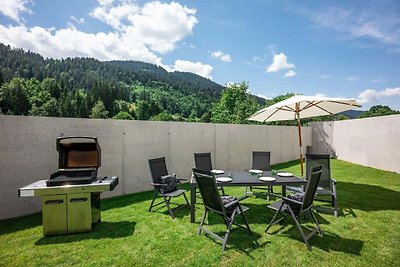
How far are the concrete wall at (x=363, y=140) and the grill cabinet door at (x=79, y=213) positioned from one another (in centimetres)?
1091

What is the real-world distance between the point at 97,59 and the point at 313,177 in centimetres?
13196

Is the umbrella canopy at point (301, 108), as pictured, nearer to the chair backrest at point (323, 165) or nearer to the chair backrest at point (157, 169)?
the chair backrest at point (323, 165)

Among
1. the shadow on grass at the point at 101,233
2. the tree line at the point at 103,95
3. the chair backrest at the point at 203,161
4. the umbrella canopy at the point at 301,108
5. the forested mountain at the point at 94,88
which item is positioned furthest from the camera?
the forested mountain at the point at 94,88

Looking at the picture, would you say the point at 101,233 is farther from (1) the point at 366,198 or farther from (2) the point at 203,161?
(1) the point at 366,198

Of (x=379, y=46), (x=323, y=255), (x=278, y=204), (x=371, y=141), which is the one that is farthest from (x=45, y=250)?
(x=379, y=46)

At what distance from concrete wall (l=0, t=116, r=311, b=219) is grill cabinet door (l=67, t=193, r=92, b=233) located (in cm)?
184

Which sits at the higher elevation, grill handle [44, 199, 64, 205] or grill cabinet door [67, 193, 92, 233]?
grill handle [44, 199, 64, 205]

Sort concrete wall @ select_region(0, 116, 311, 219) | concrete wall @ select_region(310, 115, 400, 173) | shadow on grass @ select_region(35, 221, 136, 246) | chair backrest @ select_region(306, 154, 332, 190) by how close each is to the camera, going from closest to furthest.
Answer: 1. shadow on grass @ select_region(35, 221, 136, 246)
2. concrete wall @ select_region(0, 116, 311, 219)
3. chair backrest @ select_region(306, 154, 332, 190)
4. concrete wall @ select_region(310, 115, 400, 173)

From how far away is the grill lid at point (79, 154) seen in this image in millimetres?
4141

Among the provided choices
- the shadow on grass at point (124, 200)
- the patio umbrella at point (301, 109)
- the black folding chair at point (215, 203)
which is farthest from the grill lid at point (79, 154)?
the patio umbrella at point (301, 109)

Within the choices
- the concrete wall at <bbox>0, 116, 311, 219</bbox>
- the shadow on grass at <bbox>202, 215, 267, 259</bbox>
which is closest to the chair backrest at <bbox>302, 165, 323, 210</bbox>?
the shadow on grass at <bbox>202, 215, 267, 259</bbox>

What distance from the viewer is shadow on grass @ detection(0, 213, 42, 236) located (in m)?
3.94

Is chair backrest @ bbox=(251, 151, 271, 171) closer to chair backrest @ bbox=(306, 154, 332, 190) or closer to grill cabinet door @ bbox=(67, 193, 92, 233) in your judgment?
chair backrest @ bbox=(306, 154, 332, 190)

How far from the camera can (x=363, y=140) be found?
36.1ft
